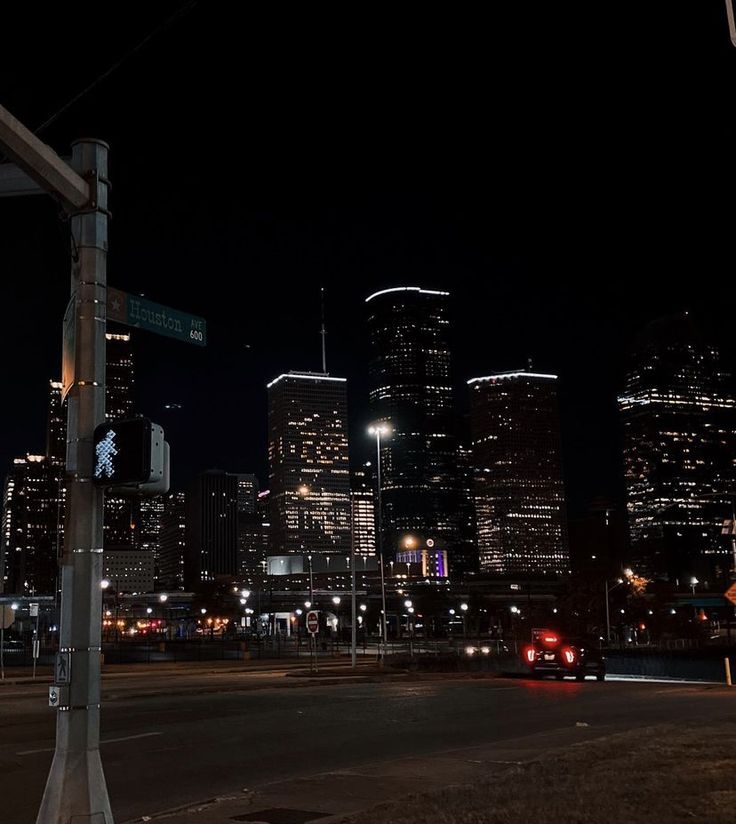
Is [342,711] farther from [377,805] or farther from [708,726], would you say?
[377,805]

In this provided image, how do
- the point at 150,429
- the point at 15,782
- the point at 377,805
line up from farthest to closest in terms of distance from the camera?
the point at 15,782 < the point at 377,805 < the point at 150,429

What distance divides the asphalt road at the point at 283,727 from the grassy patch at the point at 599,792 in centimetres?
328

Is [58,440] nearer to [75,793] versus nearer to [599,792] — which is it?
[75,793]

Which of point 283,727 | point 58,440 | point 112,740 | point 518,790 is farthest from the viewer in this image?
point 58,440

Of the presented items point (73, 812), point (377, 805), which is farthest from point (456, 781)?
point (73, 812)

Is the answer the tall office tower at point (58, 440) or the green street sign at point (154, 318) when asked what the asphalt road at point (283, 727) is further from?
the green street sign at point (154, 318)

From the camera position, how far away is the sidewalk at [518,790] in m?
8.58

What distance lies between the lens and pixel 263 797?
1073 cm

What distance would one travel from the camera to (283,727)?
1853 cm

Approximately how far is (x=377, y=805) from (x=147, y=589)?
18723 centimetres

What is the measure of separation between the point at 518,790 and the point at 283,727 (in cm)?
964

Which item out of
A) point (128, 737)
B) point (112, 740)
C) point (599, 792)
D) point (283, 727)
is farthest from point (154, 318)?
point (283, 727)

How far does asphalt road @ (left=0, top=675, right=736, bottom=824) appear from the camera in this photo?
12.4m

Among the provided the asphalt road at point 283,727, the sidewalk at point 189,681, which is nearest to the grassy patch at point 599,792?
the asphalt road at point 283,727
